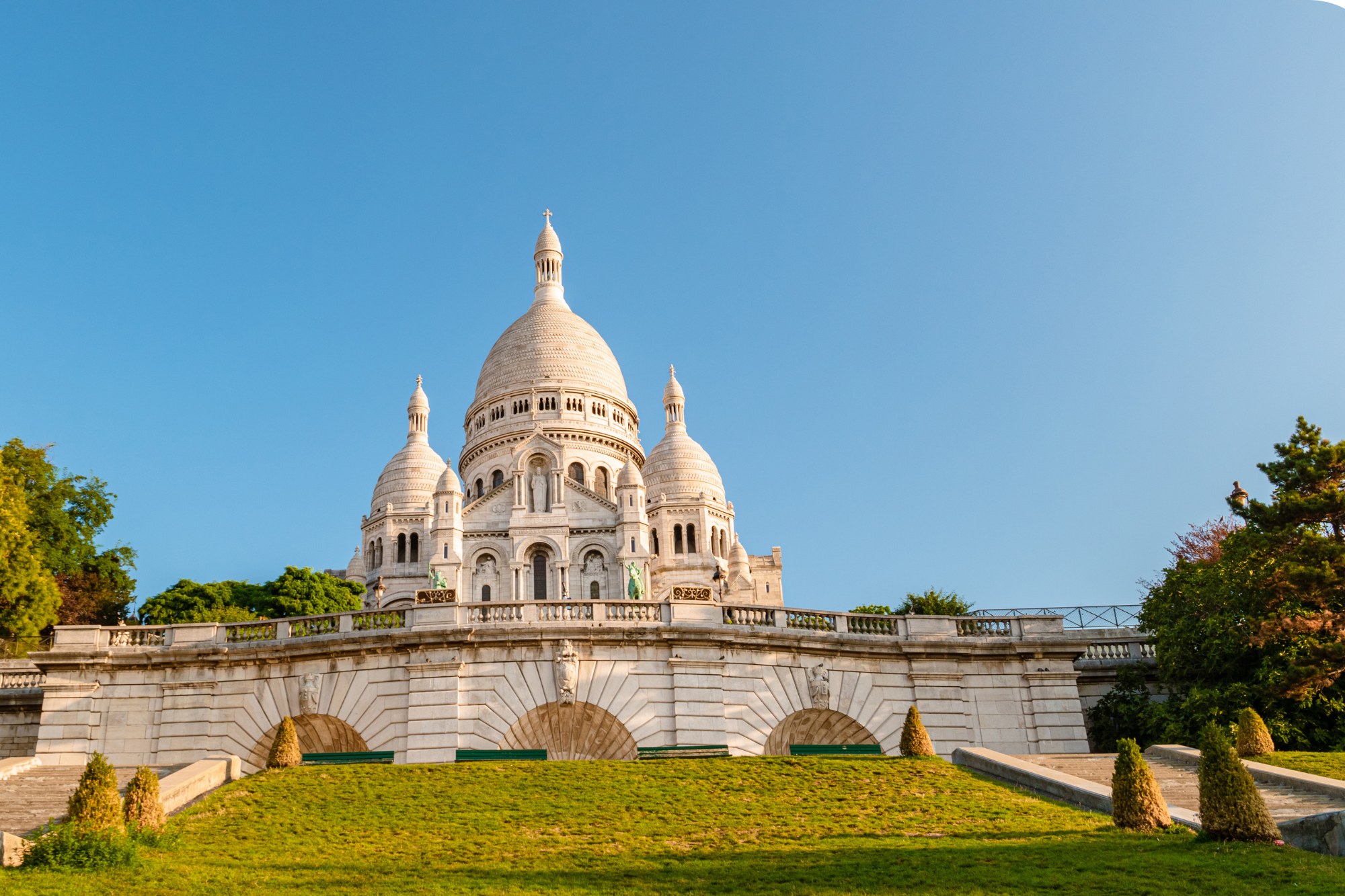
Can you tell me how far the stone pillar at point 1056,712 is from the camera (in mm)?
28438

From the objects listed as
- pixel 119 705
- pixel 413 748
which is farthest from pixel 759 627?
pixel 119 705

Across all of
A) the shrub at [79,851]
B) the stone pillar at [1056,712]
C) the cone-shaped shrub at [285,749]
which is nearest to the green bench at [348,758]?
the cone-shaped shrub at [285,749]

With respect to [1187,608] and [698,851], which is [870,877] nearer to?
[698,851]

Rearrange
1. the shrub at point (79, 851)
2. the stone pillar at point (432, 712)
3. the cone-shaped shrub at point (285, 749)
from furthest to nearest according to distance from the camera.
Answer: the stone pillar at point (432, 712)
the cone-shaped shrub at point (285, 749)
the shrub at point (79, 851)

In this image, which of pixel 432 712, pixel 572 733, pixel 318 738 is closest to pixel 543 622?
pixel 572 733

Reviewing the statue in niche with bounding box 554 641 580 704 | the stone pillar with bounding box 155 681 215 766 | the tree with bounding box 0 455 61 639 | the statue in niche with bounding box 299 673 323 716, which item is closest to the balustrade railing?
the stone pillar with bounding box 155 681 215 766

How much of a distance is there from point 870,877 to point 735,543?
74925 millimetres

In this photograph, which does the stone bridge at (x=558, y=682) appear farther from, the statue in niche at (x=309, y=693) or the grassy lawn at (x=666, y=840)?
the grassy lawn at (x=666, y=840)

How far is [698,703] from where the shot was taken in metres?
27.1

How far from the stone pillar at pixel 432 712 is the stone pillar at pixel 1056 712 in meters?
12.7

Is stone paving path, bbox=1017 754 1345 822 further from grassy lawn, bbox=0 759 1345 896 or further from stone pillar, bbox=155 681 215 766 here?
stone pillar, bbox=155 681 215 766

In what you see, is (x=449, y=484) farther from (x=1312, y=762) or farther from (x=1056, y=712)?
(x=1312, y=762)

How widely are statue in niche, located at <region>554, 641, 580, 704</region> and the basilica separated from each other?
44.2 meters

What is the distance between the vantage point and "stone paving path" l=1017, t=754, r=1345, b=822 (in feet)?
66.2
